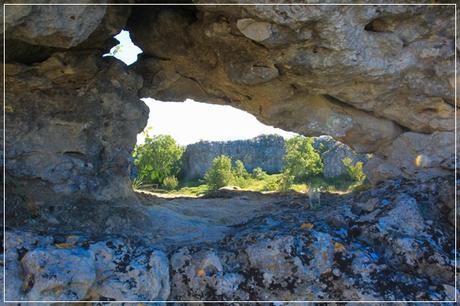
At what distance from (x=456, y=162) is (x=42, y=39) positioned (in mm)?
6369

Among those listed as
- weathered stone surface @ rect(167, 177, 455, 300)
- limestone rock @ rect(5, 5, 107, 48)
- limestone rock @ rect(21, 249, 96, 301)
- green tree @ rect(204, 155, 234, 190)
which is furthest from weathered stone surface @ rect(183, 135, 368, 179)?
limestone rock @ rect(21, 249, 96, 301)

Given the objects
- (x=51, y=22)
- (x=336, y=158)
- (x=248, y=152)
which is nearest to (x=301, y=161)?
(x=336, y=158)

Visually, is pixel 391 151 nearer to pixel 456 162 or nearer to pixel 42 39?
pixel 456 162

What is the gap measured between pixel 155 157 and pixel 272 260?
1879 cm

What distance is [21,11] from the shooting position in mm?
5910

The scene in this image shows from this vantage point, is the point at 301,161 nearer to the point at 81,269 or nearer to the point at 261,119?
the point at 261,119

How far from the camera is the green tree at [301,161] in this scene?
22438 mm

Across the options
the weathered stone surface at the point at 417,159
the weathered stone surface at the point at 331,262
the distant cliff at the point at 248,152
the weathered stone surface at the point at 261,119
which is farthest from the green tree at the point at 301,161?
the weathered stone surface at the point at 331,262

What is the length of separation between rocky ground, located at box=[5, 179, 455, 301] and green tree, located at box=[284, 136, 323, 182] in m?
15.3

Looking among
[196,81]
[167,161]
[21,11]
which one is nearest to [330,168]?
[167,161]

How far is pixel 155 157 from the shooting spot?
79.8 feet

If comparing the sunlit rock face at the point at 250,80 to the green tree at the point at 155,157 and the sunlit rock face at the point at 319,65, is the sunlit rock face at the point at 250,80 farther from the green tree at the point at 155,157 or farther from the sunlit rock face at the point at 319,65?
the green tree at the point at 155,157

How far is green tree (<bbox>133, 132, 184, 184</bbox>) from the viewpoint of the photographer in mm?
23578

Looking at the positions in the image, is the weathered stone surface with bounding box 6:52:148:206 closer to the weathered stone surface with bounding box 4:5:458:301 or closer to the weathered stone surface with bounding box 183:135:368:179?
the weathered stone surface with bounding box 4:5:458:301
